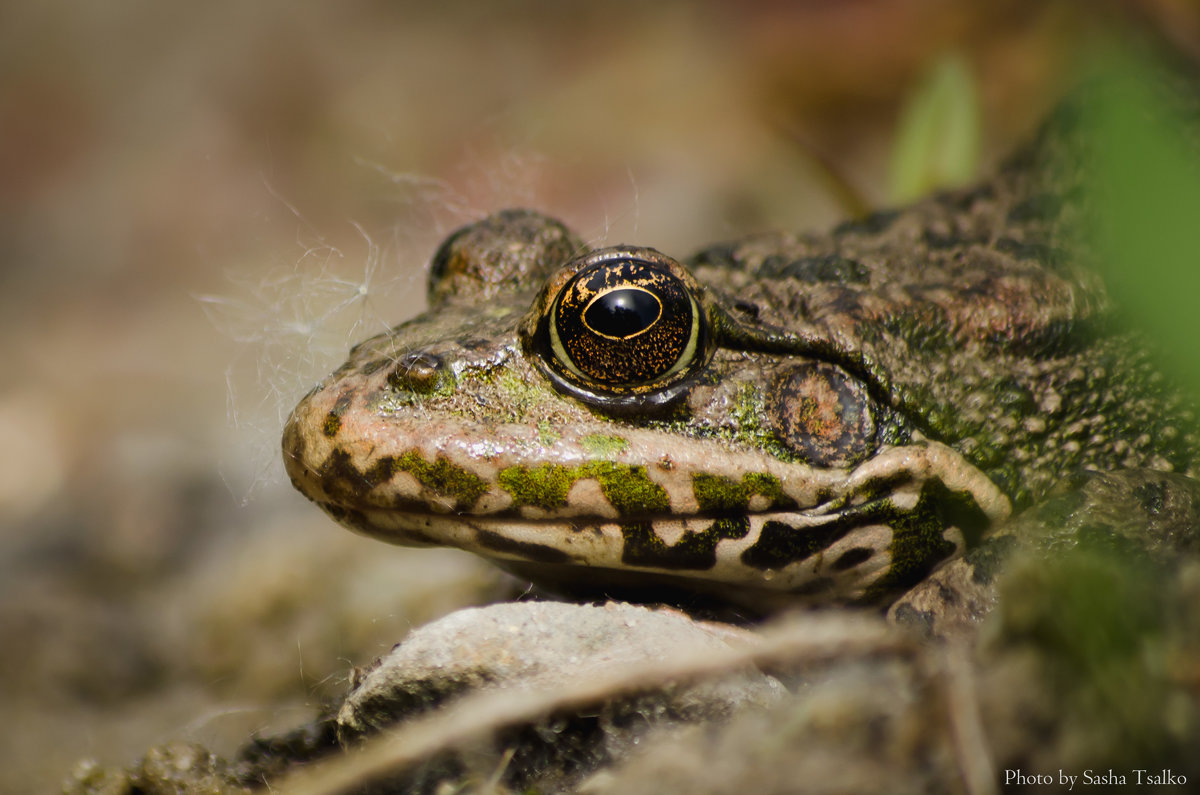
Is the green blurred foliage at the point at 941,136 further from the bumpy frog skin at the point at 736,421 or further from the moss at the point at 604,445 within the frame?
the moss at the point at 604,445

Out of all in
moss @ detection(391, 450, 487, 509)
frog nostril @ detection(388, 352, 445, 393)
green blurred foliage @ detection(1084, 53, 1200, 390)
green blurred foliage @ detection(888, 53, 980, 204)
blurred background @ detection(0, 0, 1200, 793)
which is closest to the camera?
green blurred foliage @ detection(1084, 53, 1200, 390)

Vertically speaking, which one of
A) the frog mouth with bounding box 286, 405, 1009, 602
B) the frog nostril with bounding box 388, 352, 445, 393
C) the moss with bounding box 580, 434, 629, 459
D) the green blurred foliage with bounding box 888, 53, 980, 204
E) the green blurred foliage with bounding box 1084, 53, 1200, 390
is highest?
the green blurred foliage with bounding box 888, 53, 980, 204

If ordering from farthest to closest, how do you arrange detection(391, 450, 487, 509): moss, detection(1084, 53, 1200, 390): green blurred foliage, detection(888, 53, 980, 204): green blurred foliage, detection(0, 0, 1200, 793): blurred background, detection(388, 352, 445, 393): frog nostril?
detection(888, 53, 980, 204): green blurred foliage
detection(0, 0, 1200, 793): blurred background
detection(388, 352, 445, 393): frog nostril
detection(391, 450, 487, 509): moss
detection(1084, 53, 1200, 390): green blurred foliage

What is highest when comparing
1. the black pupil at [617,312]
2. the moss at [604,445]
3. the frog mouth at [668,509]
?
the black pupil at [617,312]

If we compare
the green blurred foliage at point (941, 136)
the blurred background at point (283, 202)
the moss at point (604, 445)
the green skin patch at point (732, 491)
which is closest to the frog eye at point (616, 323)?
the moss at point (604, 445)

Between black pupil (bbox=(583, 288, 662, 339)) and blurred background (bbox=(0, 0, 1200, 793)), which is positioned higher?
blurred background (bbox=(0, 0, 1200, 793))

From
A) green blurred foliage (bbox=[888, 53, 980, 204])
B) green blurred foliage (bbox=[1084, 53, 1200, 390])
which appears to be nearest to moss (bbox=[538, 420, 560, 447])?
green blurred foliage (bbox=[1084, 53, 1200, 390])

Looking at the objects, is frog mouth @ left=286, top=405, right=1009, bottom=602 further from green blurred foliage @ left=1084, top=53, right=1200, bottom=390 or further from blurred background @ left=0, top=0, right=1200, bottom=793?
green blurred foliage @ left=1084, top=53, right=1200, bottom=390

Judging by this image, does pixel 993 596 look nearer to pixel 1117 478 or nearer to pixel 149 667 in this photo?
pixel 1117 478
